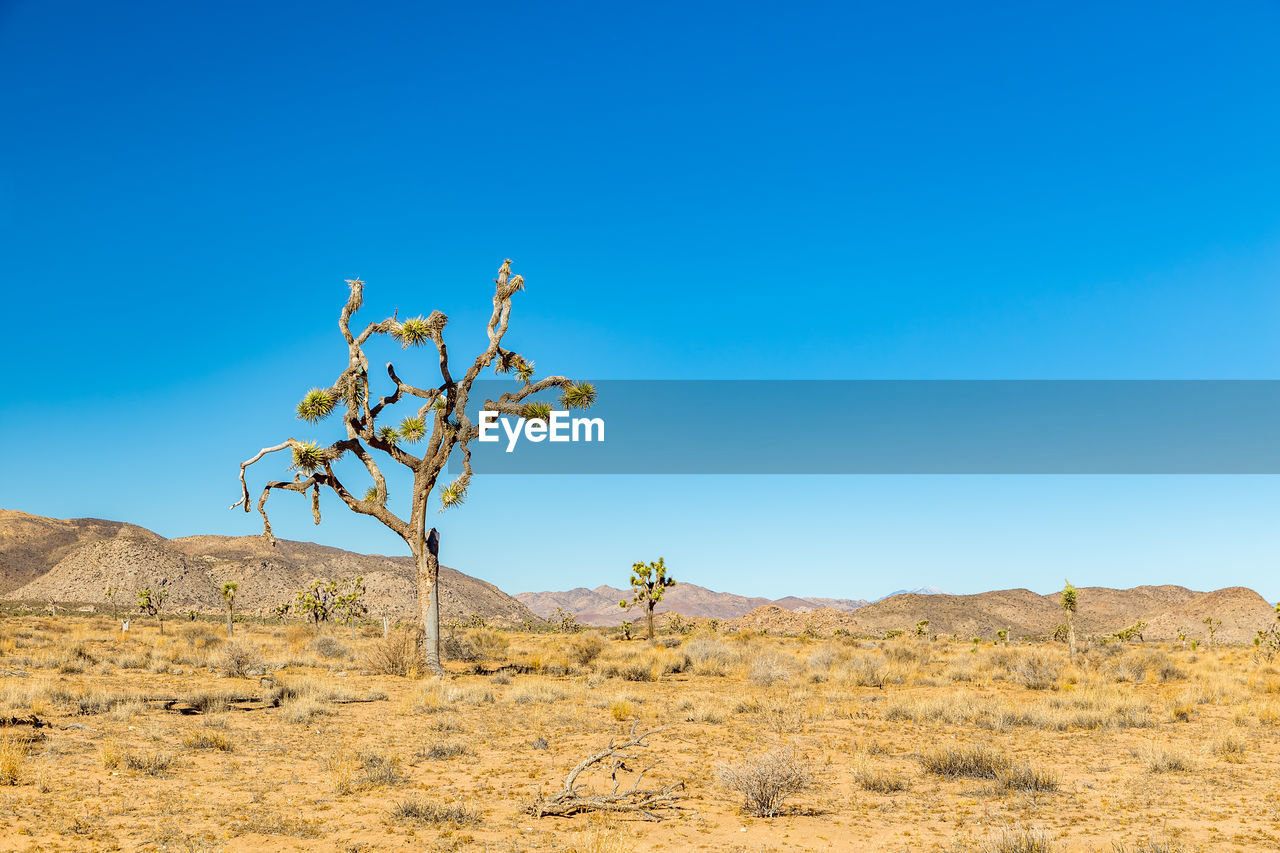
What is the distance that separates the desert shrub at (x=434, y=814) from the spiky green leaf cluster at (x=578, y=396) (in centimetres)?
1578

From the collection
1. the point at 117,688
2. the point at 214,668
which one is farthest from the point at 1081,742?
the point at 214,668

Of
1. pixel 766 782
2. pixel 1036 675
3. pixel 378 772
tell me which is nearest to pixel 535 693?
pixel 378 772

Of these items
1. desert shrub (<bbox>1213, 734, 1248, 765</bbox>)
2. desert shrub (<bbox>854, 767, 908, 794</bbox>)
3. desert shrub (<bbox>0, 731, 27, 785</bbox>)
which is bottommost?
desert shrub (<bbox>1213, 734, 1248, 765</bbox>)

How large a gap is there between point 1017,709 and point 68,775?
50.9 ft

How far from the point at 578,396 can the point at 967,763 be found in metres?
15.2

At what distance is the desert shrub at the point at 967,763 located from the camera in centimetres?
1042

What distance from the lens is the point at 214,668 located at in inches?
878

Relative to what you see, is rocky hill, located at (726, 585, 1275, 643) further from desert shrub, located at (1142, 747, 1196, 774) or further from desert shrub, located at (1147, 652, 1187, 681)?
desert shrub, located at (1142, 747, 1196, 774)

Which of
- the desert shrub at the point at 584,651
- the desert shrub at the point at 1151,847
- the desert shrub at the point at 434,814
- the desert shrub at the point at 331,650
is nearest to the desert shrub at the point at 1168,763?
the desert shrub at the point at 1151,847

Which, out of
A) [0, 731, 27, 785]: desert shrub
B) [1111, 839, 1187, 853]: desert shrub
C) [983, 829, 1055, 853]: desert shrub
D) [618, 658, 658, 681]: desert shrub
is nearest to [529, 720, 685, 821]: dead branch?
[983, 829, 1055, 853]: desert shrub

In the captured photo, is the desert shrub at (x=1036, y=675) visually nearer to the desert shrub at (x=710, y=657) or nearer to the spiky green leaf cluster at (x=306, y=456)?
the desert shrub at (x=710, y=657)

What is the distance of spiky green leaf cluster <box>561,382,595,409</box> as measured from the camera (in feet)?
76.9

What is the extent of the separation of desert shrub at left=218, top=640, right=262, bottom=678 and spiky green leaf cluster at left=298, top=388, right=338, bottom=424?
21.8ft

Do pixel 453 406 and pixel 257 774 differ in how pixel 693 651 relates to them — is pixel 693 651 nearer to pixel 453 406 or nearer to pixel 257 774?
pixel 453 406
